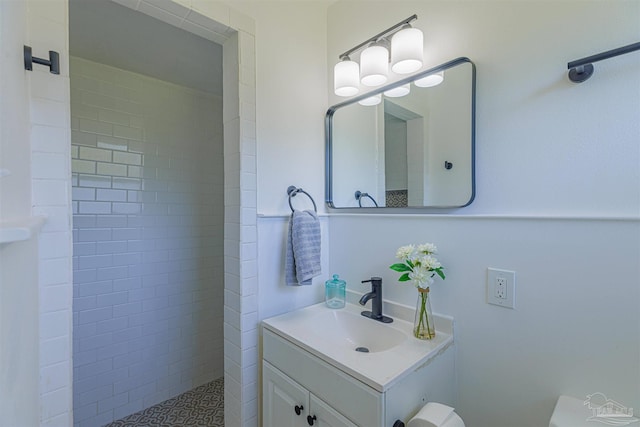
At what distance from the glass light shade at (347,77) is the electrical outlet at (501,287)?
1051 millimetres

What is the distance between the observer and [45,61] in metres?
0.88

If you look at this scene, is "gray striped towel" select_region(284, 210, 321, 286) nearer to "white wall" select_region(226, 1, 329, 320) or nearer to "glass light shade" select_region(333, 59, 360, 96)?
"white wall" select_region(226, 1, 329, 320)

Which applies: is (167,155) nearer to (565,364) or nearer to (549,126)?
(549,126)

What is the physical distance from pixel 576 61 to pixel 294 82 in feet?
3.79

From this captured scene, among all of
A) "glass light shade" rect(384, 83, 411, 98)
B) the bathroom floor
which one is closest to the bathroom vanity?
the bathroom floor

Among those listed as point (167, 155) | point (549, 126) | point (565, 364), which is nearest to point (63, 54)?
point (167, 155)

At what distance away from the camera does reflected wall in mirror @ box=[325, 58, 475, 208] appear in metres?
1.17

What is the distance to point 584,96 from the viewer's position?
0.90 meters

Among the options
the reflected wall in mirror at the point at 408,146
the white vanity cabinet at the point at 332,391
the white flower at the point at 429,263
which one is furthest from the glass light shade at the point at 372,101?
the white vanity cabinet at the point at 332,391

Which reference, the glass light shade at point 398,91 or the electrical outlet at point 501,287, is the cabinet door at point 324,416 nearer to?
the electrical outlet at point 501,287

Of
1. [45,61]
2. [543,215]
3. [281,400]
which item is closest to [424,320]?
[543,215]

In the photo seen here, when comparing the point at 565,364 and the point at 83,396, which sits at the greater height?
the point at 565,364

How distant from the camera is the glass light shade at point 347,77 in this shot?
1.48 m

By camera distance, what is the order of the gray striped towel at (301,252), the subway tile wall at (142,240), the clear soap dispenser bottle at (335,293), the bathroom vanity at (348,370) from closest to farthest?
the bathroom vanity at (348,370) < the gray striped towel at (301,252) < the clear soap dispenser bottle at (335,293) < the subway tile wall at (142,240)
